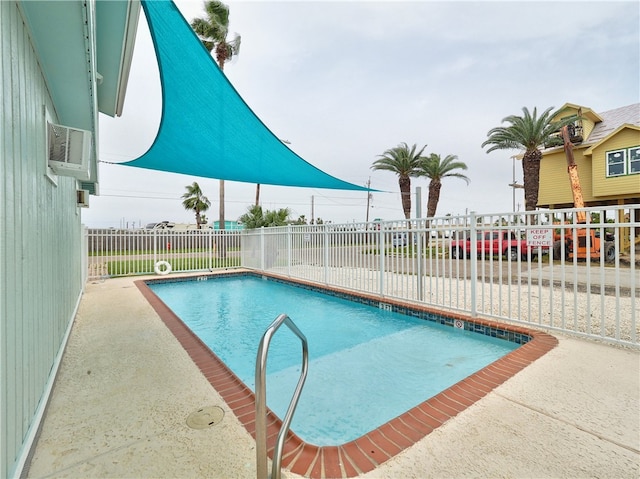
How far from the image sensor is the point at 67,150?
2.93m

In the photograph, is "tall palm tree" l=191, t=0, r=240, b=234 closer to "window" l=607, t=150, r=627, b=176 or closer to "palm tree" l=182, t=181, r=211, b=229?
"palm tree" l=182, t=181, r=211, b=229

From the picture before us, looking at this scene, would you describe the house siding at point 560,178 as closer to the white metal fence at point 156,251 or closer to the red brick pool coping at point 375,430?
the red brick pool coping at point 375,430

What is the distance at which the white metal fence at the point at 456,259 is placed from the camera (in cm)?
401

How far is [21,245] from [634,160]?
2409 centimetres

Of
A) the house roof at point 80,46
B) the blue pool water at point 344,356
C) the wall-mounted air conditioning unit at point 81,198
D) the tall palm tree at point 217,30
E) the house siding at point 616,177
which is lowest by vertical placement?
the blue pool water at point 344,356

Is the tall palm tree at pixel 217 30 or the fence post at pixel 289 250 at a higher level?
the tall palm tree at pixel 217 30

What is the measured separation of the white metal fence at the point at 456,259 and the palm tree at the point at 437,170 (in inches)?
354

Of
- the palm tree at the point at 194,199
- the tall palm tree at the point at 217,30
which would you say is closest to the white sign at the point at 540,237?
the tall palm tree at the point at 217,30

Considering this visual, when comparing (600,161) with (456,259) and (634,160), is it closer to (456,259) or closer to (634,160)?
(634,160)

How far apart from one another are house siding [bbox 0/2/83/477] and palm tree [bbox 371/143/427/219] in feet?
66.9

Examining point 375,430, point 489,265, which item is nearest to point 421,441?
point 375,430

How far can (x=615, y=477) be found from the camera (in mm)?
1691

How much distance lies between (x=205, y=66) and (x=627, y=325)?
719 cm

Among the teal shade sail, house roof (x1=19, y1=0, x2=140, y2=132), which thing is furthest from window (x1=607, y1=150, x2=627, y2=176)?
house roof (x1=19, y1=0, x2=140, y2=132)
